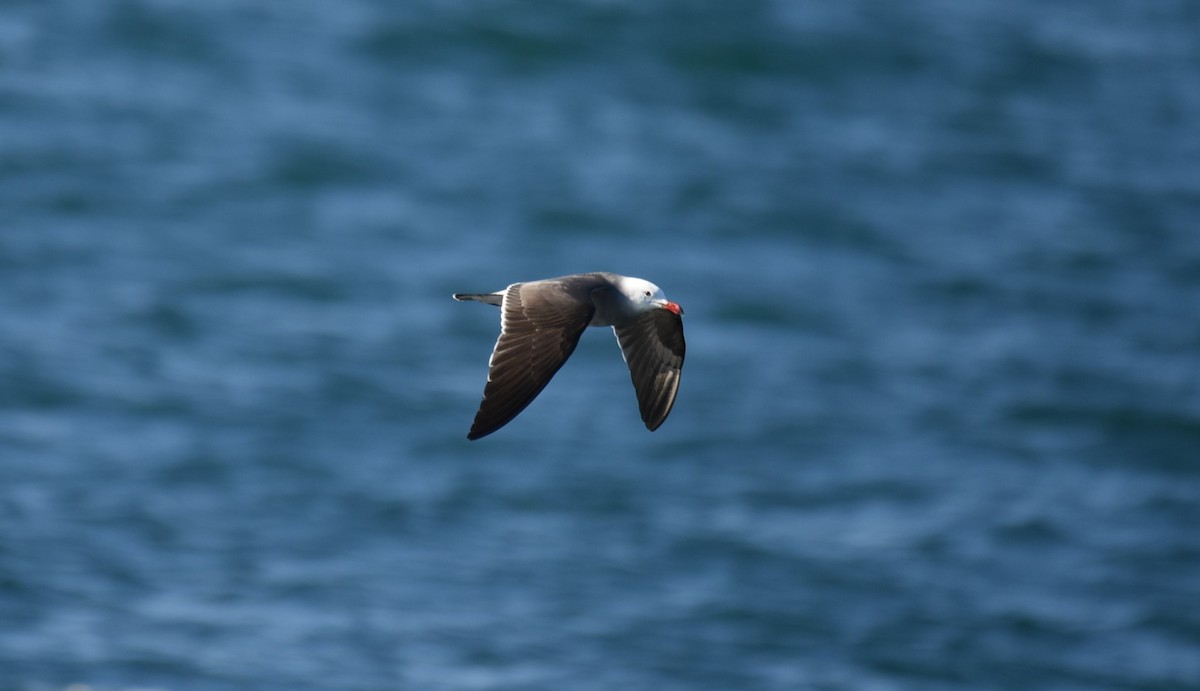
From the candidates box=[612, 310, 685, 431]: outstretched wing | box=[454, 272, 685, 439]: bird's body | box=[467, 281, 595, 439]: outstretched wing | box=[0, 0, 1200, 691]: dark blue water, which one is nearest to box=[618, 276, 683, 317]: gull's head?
box=[454, 272, 685, 439]: bird's body

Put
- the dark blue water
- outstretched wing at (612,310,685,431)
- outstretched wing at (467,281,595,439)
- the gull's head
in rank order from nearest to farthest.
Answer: outstretched wing at (467,281,595,439), the gull's head, outstretched wing at (612,310,685,431), the dark blue water

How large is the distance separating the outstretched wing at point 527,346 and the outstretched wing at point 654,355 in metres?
0.87

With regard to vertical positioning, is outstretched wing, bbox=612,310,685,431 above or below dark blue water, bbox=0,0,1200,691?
below

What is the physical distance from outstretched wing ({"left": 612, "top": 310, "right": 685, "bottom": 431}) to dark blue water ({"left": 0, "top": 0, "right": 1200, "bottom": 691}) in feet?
18.7

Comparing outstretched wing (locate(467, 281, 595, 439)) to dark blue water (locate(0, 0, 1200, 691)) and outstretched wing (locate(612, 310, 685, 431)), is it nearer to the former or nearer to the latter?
outstretched wing (locate(612, 310, 685, 431))

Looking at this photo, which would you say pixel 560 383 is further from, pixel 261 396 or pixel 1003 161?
pixel 1003 161

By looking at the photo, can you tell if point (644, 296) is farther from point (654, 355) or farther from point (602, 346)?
point (602, 346)

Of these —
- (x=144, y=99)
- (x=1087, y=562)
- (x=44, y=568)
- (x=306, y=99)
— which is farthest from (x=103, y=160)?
(x=1087, y=562)

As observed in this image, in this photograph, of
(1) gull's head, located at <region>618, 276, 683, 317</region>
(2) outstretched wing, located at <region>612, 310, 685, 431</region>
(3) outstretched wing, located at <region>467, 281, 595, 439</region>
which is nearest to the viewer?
(3) outstretched wing, located at <region>467, 281, 595, 439</region>

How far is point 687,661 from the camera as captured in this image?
47.5 ft

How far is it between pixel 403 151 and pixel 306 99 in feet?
6.56

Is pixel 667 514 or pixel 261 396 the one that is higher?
pixel 261 396

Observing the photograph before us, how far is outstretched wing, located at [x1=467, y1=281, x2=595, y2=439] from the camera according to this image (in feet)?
23.2

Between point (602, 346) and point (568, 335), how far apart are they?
1300cm
